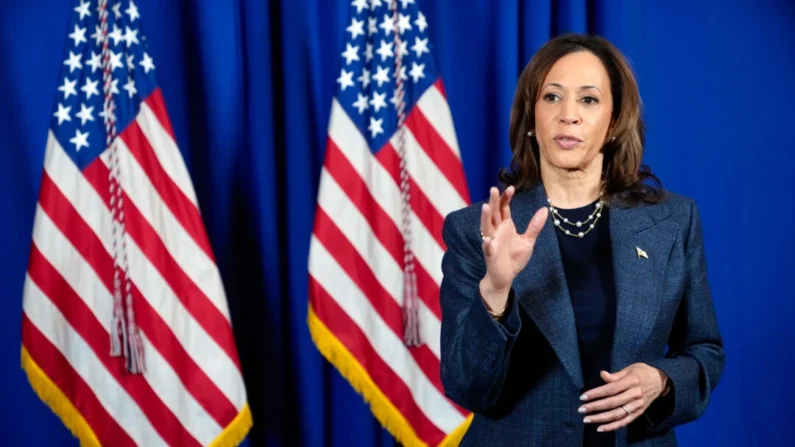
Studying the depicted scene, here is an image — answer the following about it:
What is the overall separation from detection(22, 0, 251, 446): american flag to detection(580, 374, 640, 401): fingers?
1512mm

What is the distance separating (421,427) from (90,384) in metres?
1.03

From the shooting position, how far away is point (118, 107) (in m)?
2.53

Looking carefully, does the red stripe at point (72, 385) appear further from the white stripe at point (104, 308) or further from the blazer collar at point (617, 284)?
the blazer collar at point (617, 284)

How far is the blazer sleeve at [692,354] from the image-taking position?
139cm

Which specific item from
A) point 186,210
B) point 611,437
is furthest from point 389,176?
point 611,437

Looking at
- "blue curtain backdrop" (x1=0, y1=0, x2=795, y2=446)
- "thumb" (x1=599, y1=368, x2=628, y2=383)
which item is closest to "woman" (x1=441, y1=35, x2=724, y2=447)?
"thumb" (x1=599, y1=368, x2=628, y2=383)

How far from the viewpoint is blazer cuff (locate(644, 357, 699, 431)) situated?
4.52ft

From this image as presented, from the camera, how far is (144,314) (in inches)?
98.3

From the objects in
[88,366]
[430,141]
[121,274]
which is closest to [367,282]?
[430,141]

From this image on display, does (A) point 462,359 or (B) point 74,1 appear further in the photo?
(B) point 74,1

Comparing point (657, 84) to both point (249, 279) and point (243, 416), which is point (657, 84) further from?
point (243, 416)

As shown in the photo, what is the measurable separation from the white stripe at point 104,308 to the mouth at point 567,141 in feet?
4.89

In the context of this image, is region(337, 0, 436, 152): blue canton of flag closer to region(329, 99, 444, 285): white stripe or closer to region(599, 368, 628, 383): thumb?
region(329, 99, 444, 285): white stripe

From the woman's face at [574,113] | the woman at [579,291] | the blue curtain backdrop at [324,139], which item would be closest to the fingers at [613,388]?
the woman at [579,291]
